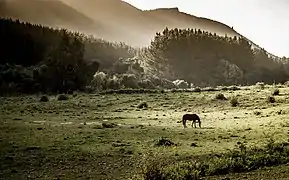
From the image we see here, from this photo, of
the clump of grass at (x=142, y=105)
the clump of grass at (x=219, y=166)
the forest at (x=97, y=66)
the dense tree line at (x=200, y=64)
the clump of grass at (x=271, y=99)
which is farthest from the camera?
the dense tree line at (x=200, y=64)

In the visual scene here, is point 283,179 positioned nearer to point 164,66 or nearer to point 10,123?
point 10,123

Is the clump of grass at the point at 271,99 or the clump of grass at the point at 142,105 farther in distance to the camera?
the clump of grass at the point at 142,105

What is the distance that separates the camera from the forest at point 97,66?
100m

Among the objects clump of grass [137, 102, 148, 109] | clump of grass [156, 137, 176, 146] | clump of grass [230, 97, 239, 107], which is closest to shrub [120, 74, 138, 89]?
clump of grass [137, 102, 148, 109]

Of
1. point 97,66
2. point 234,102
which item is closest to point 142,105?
point 234,102

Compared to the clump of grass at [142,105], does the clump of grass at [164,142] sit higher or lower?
lower

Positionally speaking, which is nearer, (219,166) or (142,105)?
(219,166)

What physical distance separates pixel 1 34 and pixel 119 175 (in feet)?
436

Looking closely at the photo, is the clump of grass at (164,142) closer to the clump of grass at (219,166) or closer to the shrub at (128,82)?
the clump of grass at (219,166)

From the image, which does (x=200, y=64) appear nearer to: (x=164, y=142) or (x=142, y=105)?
(x=142, y=105)

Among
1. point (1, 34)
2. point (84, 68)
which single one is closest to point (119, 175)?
point (84, 68)

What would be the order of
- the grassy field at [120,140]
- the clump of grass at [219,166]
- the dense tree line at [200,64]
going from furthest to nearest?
1. the dense tree line at [200,64]
2. the grassy field at [120,140]
3. the clump of grass at [219,166]

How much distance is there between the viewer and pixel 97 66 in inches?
4294

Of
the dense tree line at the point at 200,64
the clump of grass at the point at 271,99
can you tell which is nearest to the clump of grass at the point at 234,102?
the clump of grass at the point at 271,99
